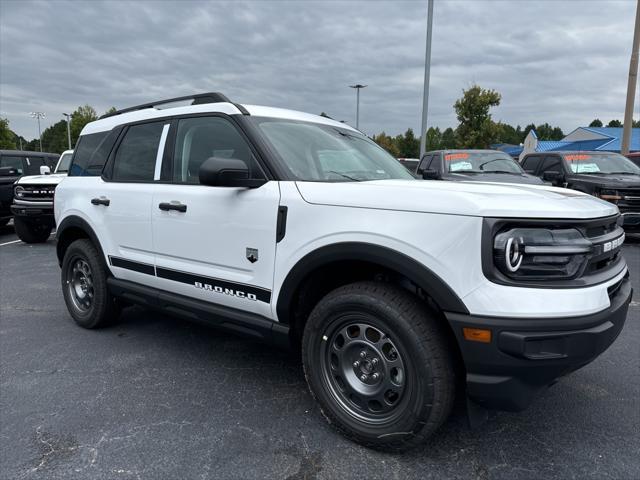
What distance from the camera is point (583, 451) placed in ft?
8.03

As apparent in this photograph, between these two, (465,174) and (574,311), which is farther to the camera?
(465,174)

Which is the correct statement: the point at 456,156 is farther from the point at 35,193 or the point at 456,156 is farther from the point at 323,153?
the point at 35,193

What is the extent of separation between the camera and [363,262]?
2.45 meters

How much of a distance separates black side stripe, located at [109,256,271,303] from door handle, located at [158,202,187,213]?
16.7 inches

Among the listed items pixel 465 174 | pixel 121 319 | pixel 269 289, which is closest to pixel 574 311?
pixel 269 289

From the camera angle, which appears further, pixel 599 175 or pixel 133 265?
pixel 599 175

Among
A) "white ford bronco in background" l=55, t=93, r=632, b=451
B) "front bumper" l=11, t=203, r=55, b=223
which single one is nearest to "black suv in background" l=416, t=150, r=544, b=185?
"white ford bronco in background" l=55, t=93, r=632, b=451

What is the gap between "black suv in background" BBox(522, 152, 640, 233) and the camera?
28.0 feet

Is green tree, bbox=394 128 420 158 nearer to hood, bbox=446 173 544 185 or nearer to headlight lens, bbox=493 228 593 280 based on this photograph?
hood, bbox=446 173 544 185

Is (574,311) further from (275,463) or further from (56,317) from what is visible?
(56,317)

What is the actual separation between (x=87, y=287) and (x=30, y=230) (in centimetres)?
677

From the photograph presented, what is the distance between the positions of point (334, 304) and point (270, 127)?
4.22ft

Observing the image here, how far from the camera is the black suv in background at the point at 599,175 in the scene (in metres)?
8.55

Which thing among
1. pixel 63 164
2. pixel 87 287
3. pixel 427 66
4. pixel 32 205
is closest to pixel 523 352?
pixel 87 287
